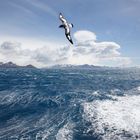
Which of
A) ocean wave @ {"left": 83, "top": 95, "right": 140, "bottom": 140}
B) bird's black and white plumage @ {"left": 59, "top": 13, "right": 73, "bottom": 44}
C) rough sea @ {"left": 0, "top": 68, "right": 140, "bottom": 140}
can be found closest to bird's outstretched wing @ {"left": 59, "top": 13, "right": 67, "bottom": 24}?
bird's black and white plumage @ {"left": 59, "top": 13, "right": 73, "bottom": 44}

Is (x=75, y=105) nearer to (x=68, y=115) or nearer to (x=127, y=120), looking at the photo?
(x=68, y=115)

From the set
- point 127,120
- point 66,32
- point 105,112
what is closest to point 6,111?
point 105,112

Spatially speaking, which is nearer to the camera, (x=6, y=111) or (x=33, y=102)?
(x=6, y=111)

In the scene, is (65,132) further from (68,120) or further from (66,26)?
(66,26)

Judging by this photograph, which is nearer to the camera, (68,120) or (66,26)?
(66,26)

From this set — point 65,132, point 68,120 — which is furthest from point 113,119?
point 65,132

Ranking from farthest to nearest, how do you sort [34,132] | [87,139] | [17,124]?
[17,124] → [34,132] → [87,139]

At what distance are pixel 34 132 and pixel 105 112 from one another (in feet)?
126

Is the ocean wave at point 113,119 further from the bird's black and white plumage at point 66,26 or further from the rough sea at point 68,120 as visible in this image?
the bird's black and white plumage at point 66,26

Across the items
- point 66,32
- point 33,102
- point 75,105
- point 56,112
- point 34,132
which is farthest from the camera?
point 33,102

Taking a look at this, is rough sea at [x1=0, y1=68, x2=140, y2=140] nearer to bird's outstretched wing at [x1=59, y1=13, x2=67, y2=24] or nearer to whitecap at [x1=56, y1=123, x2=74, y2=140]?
whitecap at [x1=56, y1=123, x2=74, y2=140]

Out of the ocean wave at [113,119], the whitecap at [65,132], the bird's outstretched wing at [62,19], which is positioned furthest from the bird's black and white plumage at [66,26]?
the ocean wave at [113,119]

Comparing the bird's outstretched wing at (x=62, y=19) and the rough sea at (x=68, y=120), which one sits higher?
the bird's outstretched wing at (x=62, y=19)

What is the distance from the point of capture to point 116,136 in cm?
8138
